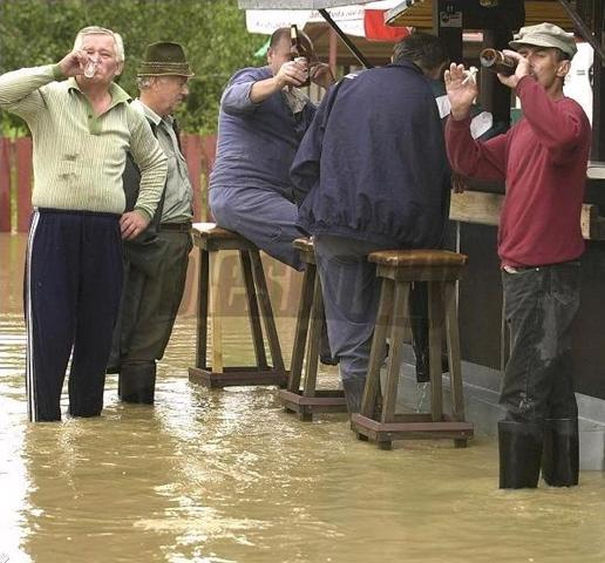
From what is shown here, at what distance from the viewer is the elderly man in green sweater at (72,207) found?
30.2 feet

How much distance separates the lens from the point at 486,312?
955 cm

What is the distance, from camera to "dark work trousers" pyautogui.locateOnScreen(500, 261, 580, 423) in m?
7.62

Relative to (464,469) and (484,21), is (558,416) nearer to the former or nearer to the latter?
(464,469)

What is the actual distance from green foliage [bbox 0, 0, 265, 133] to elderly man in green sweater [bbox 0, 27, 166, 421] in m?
21.9

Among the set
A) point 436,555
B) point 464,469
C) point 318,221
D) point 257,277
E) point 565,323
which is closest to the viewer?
point 436,555

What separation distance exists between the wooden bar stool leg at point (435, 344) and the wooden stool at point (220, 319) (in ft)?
6.32

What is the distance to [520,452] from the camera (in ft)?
25.1

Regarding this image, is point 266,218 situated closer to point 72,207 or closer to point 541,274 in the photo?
point 72,207

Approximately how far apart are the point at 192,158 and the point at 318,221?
683 inches

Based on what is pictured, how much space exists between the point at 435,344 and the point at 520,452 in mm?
1383

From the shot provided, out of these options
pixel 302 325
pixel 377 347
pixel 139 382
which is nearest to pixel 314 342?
pixel 302 325

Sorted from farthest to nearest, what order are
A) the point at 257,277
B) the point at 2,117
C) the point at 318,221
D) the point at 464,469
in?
the point at 2,117 → the point at 257,277 → the point at 318,221 → the point at 464,469

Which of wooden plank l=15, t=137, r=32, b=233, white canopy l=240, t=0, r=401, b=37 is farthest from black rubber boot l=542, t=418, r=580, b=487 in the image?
wooden plank l=15, t=137, r=32, b=233

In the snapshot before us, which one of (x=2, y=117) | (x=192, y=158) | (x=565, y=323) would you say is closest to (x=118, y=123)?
(x=565, y=323)
